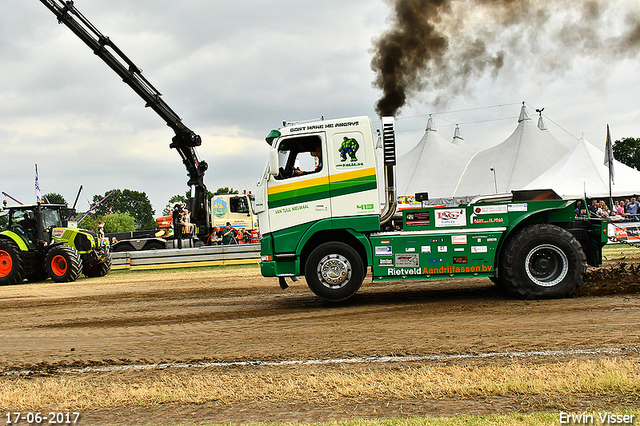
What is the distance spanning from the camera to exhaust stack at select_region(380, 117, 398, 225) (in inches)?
321

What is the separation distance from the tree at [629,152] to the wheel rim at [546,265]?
3032 inches

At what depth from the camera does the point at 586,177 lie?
26.0 meters

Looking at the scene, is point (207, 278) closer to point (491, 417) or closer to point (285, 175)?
point (285, 175)

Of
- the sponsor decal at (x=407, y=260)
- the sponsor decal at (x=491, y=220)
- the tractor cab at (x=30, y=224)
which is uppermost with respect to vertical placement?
the tractor cab at (x=30, y=224)

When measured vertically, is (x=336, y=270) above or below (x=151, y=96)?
below

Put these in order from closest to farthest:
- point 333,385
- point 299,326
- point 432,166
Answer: point 333,385 → point 299,326 → point 432,166

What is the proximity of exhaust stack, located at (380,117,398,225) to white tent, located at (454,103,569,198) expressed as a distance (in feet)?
76.4

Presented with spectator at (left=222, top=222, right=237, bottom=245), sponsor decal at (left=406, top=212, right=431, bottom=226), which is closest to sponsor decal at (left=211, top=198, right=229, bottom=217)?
spectator at (left=222, top=222, right=237, bottom=245)

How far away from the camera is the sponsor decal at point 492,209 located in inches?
308

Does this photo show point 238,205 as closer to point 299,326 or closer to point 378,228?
point 378,228

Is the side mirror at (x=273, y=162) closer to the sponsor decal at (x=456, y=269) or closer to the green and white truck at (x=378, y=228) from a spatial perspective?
the green and white truck at (x=378, y=228)

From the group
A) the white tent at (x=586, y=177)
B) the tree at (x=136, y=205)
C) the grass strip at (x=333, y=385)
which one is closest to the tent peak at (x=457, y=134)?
the white tent at (x=586, y=177)

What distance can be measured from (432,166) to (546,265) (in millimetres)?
28442

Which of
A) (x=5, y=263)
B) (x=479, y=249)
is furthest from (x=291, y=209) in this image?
(x=5, y=263)
